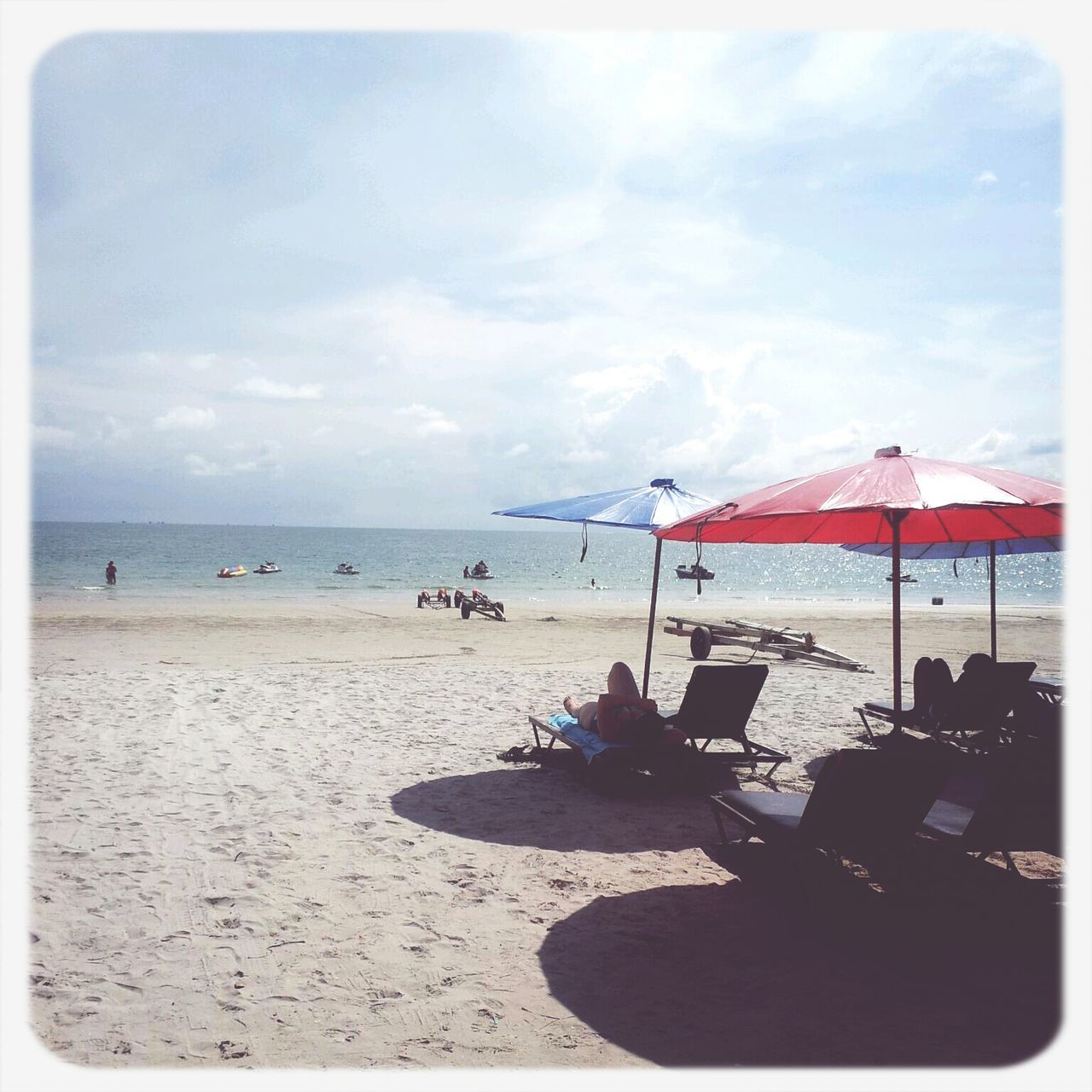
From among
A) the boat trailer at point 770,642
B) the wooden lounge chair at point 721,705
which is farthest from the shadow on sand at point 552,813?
the boat trailer at point 770,642

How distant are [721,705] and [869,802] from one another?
2.55m

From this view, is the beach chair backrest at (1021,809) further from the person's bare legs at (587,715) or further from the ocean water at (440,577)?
the ocean water at (440,577)

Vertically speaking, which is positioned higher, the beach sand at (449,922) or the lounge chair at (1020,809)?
the lounge chair at (1020,809)

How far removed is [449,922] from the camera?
3959 mm

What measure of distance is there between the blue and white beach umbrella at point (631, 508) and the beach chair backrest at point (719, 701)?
1.66ft

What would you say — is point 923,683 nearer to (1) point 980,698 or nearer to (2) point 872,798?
(1) point 980,698

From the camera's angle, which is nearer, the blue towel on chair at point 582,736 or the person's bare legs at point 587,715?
the blue towel on chair at point 582,736

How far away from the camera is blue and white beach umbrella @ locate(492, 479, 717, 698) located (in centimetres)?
671

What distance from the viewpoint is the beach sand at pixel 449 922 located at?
303cm

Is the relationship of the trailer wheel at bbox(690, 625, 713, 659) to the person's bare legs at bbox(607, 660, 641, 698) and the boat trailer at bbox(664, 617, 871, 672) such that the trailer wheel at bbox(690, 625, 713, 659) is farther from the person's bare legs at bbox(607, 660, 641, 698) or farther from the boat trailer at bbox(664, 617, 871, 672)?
the person's bare legs at bbox(607, 660, 641, 698)

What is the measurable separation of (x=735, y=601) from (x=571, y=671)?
32387 mm

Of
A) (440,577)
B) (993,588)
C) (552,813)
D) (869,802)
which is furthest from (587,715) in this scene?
(440,577)

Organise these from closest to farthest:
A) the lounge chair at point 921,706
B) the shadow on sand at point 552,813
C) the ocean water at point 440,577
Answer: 1. the shadow on sand at point 552,813
2. the lounge chair at point 921,706
3. the ocean water at point 440,577

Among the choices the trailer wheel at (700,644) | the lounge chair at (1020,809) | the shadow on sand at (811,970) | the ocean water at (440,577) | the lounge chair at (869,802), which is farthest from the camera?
the ocean water at (440,577)
